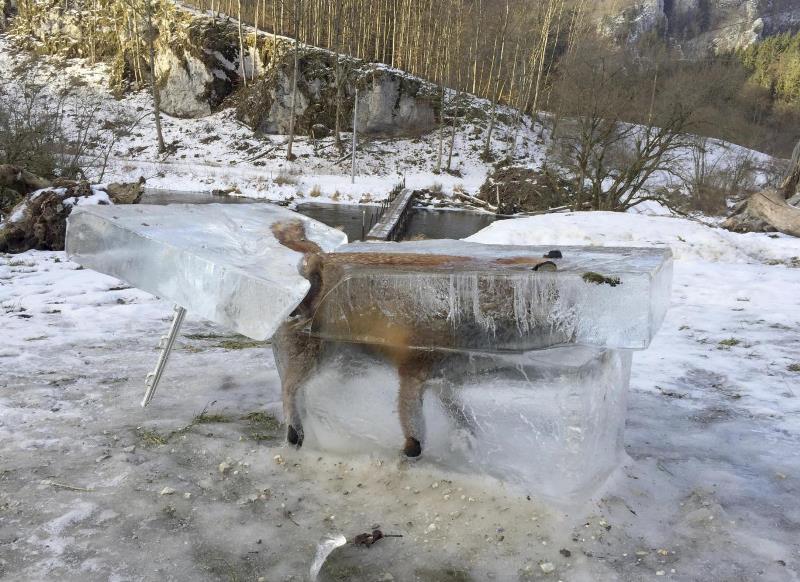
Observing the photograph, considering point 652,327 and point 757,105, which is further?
point 757,105

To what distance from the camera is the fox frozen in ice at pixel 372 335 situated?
7.48ft

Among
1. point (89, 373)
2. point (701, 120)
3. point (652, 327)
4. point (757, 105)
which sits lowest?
point (89, 373)

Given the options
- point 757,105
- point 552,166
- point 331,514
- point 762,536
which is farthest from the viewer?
point 757,105

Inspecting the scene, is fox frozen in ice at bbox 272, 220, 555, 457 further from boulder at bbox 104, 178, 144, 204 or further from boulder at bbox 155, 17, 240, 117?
boulder at bbox 155, 17, 240, 117

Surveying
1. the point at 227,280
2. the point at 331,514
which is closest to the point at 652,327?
the point at 331,514

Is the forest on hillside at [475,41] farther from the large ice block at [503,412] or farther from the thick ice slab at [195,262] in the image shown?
the large ice block at [503,412]

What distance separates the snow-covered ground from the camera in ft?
6.12

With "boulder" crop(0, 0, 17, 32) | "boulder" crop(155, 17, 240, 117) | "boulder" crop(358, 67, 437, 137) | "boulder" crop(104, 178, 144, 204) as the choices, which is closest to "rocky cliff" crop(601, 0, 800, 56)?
"boulder" crop(358, 67, 437, 137)

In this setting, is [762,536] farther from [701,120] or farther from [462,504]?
[701,120]

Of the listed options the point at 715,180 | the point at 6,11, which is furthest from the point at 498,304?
the point at 6,11

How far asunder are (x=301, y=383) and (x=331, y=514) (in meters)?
0.57

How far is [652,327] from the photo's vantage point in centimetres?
203

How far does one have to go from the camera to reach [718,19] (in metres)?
65.8

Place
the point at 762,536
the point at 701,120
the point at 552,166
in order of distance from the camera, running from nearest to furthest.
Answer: the point at 762,536, the point at 701,120, the point at 552,166
